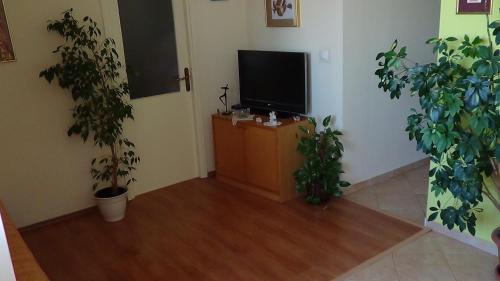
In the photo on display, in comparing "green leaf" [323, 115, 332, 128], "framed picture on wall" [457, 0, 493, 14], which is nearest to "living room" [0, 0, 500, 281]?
"framed picture on wall" [457, 0, 493, 14]

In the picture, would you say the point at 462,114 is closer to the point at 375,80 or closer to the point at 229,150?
the point at 375,80

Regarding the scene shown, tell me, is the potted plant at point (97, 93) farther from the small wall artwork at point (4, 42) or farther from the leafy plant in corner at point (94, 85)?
the small wall artwork at point (4, 42)

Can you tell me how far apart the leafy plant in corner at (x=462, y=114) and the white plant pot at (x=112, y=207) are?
2.13m

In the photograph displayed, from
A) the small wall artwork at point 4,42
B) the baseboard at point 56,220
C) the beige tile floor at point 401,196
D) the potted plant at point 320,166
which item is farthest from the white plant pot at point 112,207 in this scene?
the beige tile floor at point 401,196

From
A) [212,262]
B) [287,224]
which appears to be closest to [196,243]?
[212,262]

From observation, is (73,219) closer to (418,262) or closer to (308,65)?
(308,65)

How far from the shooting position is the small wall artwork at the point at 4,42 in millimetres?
3051

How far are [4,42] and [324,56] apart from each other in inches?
91.8

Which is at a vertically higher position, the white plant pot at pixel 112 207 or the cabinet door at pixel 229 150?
the cabinet door at pixel 229 150

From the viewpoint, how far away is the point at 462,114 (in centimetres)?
235

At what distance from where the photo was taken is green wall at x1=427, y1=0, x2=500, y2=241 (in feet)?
8.10

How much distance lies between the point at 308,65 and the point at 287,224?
1320 mm

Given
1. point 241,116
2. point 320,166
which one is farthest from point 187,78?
point 320,166

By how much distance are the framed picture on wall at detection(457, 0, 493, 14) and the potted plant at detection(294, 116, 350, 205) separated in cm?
126
